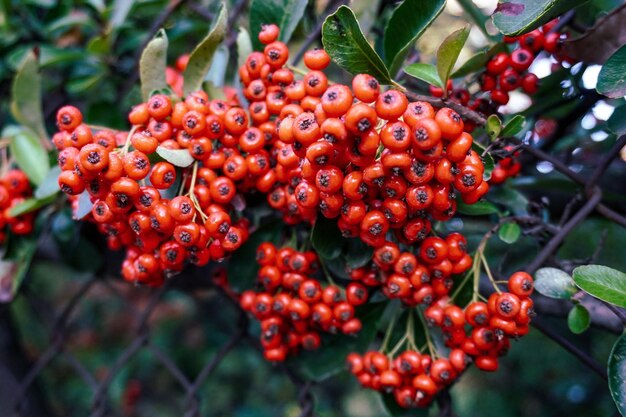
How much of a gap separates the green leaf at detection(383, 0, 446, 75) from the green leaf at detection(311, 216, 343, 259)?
1.15 ft

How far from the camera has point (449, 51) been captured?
0.99 meters

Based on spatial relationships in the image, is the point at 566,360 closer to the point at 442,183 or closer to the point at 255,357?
the point at 255,357

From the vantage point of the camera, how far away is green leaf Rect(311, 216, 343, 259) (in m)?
1.11

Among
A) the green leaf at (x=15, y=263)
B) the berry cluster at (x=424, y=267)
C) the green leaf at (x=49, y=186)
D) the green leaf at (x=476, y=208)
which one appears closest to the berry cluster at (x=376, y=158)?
the berry cluster at (x=424, y=267)

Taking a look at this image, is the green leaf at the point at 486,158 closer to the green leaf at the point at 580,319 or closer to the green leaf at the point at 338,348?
the green leaf at the point at 580,319

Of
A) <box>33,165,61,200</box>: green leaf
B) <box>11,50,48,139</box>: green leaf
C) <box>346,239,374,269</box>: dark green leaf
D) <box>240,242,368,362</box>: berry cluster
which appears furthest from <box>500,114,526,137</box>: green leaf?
<box>11,50,48,139</box>: green leaf

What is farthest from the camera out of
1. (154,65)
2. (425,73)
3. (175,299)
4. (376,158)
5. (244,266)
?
(175,299)

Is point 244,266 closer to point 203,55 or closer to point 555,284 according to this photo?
point 203,55

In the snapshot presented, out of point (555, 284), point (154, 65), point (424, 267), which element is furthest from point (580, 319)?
point (154, 65)

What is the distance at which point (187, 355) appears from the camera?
3.92m

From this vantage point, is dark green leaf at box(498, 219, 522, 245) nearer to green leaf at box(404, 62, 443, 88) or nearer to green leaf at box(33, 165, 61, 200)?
green leaf at box(404, 62, 443, 88)

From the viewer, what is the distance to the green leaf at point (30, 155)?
1.49 meters

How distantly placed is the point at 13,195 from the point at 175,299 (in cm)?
302

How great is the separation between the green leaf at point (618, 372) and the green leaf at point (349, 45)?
0.66 m
